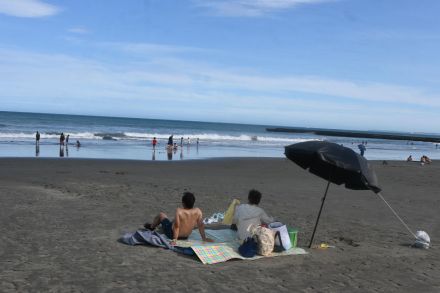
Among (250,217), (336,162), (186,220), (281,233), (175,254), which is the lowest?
(175,254)

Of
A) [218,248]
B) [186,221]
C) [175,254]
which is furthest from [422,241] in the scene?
[175,254]

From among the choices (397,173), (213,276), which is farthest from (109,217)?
(397,173)

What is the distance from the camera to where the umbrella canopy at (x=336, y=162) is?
7.25 metres

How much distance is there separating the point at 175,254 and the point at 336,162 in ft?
9.42

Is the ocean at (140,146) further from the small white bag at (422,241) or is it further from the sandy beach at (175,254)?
the small white bag at (422,241)

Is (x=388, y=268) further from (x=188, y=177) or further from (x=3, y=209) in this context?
(x=188, y=177)

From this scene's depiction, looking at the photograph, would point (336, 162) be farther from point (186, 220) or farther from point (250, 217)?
point (186, 220)

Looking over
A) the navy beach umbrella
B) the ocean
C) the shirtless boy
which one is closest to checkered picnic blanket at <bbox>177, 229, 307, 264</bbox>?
the shirtless boy

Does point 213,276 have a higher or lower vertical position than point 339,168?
lower

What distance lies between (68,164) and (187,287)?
17025mm

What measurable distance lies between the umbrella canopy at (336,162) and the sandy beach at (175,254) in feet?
4.12

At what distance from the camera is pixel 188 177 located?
60.6 feet

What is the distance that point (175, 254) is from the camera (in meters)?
7.19

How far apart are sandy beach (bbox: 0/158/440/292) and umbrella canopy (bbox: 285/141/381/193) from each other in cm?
126
